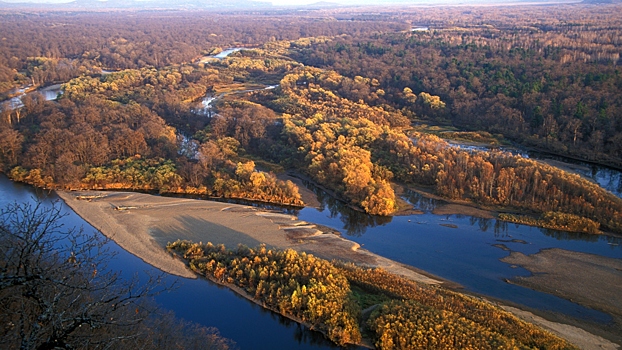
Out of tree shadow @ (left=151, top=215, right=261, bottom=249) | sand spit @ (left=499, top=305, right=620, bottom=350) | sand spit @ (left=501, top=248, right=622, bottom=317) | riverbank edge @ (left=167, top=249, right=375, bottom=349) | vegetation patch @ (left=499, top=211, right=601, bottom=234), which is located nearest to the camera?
sand spit @ (left=499, top=305, right=620, bottom=350)

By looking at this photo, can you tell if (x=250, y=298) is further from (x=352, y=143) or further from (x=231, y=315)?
(x=352, y=143)

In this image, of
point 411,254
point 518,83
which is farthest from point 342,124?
point 518,83

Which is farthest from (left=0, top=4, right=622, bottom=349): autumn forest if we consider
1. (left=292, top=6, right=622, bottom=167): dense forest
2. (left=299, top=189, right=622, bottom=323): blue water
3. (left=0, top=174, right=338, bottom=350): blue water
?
(left=299, top=189, right=622, bottom=323): blue water

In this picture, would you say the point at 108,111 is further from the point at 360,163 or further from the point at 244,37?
the point at 244,37

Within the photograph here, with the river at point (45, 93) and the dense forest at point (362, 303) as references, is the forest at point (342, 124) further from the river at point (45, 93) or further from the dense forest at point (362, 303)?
the dense forest at point (362, 303)

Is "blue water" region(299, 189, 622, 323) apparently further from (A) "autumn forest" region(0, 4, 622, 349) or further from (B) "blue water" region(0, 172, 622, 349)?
(A) "autumn forest" region(0, 4, 622, 349)
